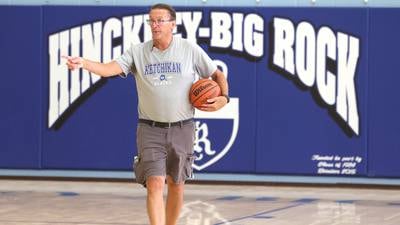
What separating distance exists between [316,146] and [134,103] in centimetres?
250

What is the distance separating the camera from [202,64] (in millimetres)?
8422

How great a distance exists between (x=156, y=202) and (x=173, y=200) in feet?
1.41

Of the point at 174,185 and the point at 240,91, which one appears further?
the point at 240,91

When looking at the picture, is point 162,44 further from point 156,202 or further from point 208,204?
point 208,204

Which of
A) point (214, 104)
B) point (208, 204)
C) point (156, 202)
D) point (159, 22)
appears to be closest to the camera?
point (156, 202)

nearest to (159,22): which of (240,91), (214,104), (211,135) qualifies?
(214,104)

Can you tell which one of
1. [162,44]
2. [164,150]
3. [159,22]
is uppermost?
[159,22]

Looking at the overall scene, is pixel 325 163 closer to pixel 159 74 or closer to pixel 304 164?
pixel 304 164

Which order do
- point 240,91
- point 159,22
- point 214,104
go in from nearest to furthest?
1. point 159,22
2. point 214,104
3. point 240,91

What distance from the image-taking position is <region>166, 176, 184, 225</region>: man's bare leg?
8.42 m

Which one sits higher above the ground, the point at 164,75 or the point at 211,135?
the point at 164,75

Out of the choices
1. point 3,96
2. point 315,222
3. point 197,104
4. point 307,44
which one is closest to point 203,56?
point 197,104

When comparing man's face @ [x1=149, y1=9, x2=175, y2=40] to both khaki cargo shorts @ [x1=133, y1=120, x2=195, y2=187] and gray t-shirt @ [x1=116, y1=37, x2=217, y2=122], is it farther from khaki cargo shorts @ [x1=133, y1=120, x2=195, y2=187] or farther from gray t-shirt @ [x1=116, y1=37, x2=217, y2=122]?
khaki cargo shorts @ [x1=133, y1=120, x2=195, y2=187]

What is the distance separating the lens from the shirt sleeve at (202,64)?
840 centimetres
